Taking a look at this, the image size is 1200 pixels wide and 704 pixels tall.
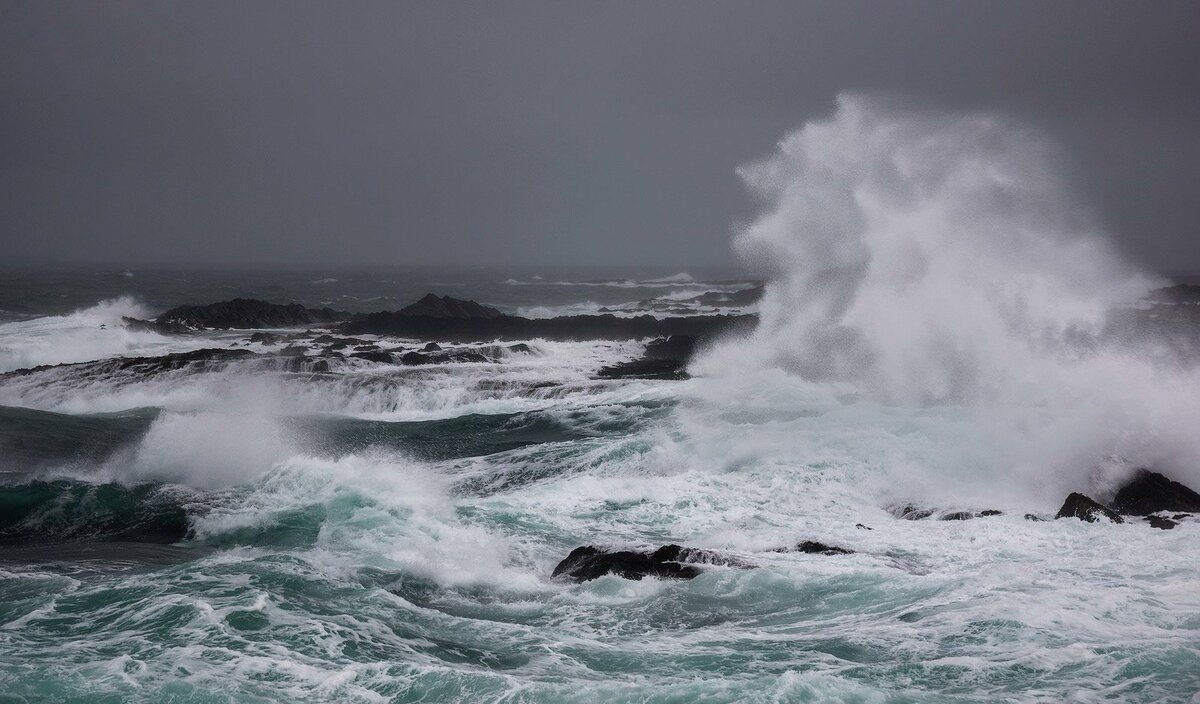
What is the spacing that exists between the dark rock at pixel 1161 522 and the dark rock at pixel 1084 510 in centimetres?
30

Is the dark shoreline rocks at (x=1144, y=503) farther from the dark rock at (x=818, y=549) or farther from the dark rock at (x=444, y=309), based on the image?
the dark rock at (x=444, y=309)

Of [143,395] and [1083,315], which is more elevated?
[1083,315]

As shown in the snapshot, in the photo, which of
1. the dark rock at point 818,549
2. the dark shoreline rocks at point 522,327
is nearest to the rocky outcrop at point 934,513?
the dark rock at point 818,549

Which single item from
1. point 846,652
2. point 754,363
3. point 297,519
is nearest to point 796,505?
point 846,652

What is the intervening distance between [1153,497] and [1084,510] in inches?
43.4

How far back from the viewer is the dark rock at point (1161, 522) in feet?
30.9

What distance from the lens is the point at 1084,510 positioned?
9.94m

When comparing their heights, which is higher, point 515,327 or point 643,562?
point 515,327

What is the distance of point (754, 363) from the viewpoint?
2156 cm

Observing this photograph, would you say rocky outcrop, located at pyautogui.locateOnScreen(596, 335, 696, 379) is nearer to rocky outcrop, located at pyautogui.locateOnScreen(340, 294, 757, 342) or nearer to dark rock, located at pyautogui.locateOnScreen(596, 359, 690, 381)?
dark rock, located at pyautogui.locateOnScreen(596, 359, 690, 381)

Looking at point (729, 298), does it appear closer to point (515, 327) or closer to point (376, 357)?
point (515, 327)

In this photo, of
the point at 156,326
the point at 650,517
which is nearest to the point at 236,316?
the point at 156,326

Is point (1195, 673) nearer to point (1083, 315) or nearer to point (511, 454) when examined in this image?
point (511, 454)

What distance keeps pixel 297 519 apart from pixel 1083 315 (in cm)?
1681
